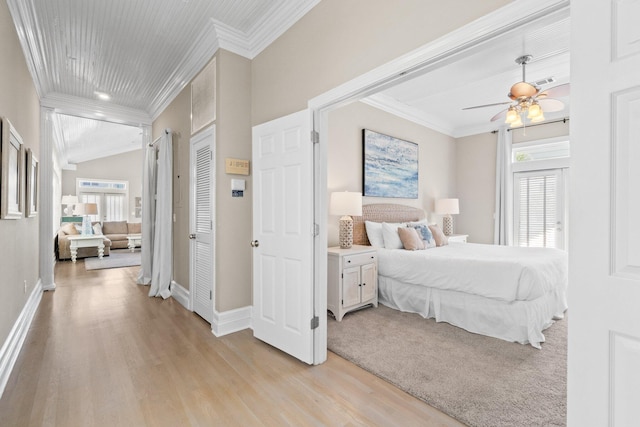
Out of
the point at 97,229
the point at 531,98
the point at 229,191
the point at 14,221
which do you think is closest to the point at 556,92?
the point at 531,98

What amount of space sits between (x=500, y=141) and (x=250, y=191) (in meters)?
5.25

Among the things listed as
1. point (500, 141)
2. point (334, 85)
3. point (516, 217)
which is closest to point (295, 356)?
point (334, 85)

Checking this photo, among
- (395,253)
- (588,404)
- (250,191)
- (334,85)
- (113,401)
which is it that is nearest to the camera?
(588,404)

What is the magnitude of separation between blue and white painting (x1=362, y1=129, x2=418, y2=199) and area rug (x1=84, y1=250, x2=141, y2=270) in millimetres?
5687

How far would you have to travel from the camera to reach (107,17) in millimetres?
2850

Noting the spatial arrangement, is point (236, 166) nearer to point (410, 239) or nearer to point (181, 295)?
point (181, 295)

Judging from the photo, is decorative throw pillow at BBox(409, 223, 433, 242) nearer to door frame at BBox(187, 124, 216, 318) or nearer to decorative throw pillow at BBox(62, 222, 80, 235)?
door frame at BBox(187, 124, 216, 318)

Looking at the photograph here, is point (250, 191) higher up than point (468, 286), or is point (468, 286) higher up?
point (250, 191)

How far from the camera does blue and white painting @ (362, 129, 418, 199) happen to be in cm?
462

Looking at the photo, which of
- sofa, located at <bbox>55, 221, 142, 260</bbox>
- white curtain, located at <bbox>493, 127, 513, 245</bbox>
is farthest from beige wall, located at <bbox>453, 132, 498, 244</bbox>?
sofa, located at <bbox>55, 221, 142, 260</bbox>

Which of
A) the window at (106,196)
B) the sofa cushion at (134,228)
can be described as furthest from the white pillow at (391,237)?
the window at (106,196)

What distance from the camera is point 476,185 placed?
6.38m

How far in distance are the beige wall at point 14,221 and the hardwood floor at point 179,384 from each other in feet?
Result: 1.47

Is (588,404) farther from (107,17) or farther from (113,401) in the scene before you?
(107,17)
